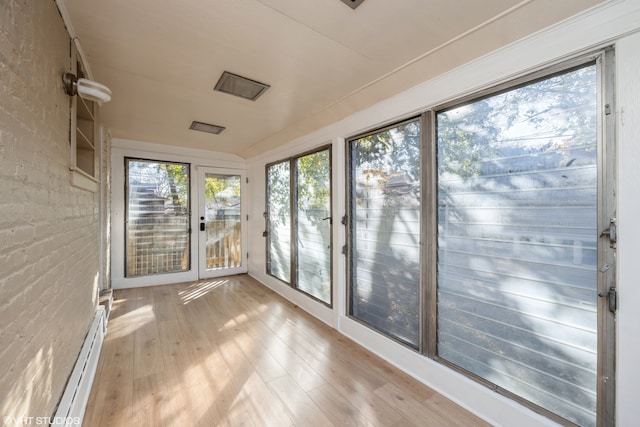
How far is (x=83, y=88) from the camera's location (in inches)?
61.2

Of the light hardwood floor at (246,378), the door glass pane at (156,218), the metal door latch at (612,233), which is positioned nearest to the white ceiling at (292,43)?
the metal door latch at (612,233)

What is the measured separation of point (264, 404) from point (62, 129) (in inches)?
78.7

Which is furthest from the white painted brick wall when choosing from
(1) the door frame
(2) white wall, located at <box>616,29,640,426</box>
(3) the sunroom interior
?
(1) the door frame

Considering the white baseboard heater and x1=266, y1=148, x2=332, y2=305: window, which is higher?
x1=266, y1=148, x2=332, y2=305: window

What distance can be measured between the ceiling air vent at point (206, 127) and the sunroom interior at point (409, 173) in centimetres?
48

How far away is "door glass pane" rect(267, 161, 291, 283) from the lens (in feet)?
12.9

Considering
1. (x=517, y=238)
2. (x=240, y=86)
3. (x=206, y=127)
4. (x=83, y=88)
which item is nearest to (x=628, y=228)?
(x=517, y=238)

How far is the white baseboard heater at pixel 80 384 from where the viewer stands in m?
1.34

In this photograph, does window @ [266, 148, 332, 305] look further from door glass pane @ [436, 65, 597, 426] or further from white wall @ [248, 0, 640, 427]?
door glass pane @ [436, 65, 597, 426]

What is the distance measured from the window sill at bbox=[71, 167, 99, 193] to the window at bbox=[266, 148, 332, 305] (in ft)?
6.83

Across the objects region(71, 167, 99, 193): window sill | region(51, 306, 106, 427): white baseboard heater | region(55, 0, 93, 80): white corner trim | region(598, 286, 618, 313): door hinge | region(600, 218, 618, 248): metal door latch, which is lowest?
region(51, 306, 106, 427): white baseboard heater

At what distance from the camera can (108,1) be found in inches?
53.5

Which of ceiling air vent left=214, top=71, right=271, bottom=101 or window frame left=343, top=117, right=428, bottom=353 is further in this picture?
ceiling air vent left=214, top=71, right=271, bottom=101

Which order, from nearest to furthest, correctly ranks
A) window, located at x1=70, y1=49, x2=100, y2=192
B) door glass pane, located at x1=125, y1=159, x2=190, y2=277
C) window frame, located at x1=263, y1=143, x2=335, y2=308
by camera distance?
window, located at x1=70, y1=49, x2=100, y2=192, window frame, located at x1=263, y1=143, x2=335, y2=308, door glass pane, located at x1=125, y1=159, x2=190, y2=277
